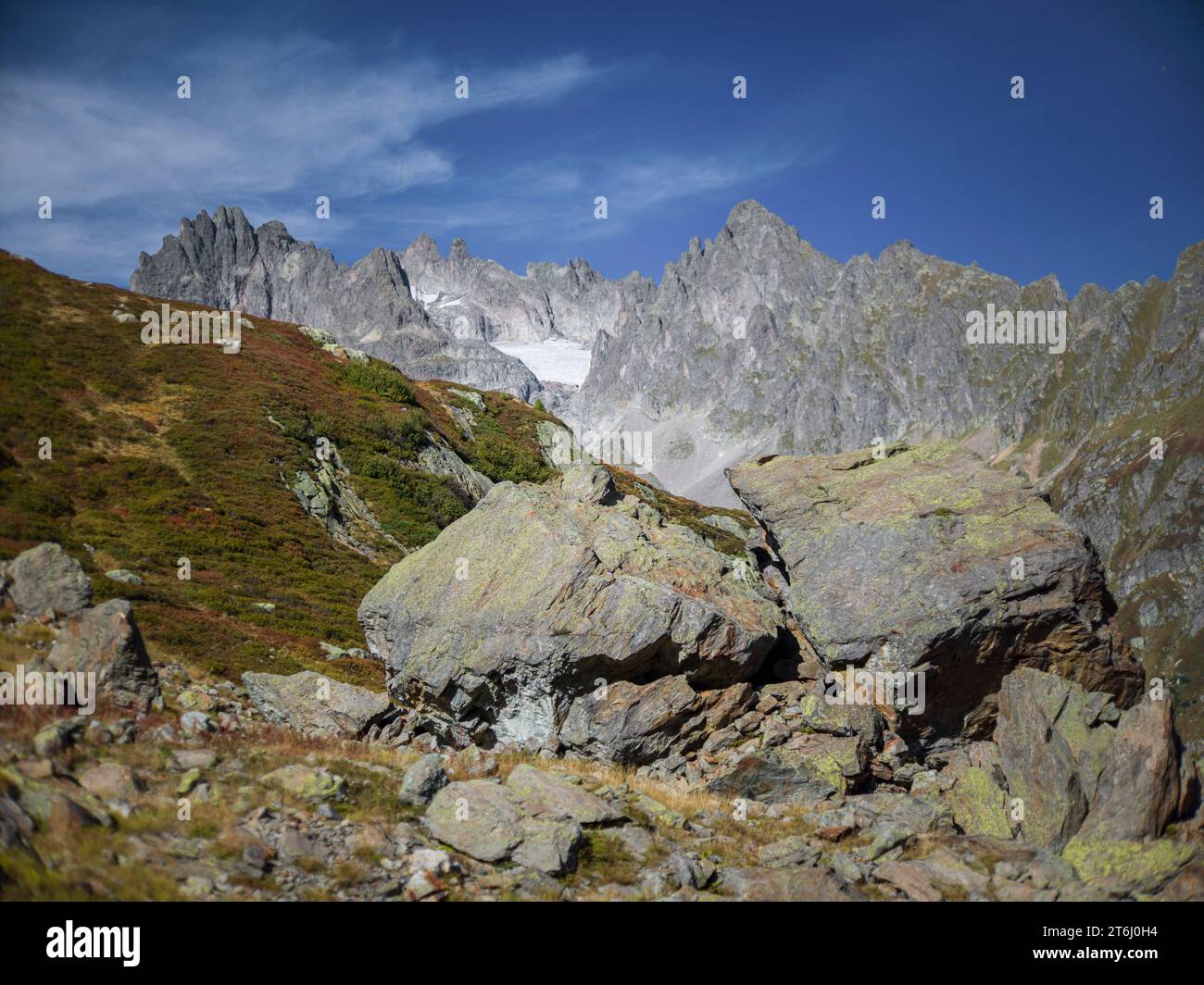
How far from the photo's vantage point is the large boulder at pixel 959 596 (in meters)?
16.9

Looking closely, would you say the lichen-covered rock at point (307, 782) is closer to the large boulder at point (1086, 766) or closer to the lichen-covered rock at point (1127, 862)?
the lichen-covered rock at point (1127, 862)

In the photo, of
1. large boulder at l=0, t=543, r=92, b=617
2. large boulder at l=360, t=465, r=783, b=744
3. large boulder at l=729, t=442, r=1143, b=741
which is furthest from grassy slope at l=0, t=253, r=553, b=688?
large boulder at l=729, t=442, r=1143, b=741

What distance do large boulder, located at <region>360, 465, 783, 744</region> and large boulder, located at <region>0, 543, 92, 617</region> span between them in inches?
297

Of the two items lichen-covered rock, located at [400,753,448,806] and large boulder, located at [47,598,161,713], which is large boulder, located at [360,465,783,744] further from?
large boulder, located at [47,598,161,713]

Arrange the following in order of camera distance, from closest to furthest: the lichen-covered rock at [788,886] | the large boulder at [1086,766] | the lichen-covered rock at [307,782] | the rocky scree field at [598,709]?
the rocky scree field at [598,709] < the lichen-covered rock at [788,886] < the lichen-covered rock at [307,782] < the large boulder at [1086,766]

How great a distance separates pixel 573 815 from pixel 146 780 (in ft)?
22.3

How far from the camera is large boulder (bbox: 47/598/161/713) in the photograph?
43.7 feet

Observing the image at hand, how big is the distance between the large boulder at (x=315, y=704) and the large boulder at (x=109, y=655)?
3.37 metres

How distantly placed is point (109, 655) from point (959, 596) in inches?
739

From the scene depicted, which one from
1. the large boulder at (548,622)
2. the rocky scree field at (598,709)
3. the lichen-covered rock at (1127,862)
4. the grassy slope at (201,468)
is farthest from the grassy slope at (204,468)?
the lichen-covered rock at (1127,862)

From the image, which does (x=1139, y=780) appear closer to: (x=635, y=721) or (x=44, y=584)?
(x=635, y=721)

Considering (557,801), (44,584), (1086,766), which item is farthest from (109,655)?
(1086,766)

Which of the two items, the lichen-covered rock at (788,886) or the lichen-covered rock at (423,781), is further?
the lichen-covered rock at (423,781)
